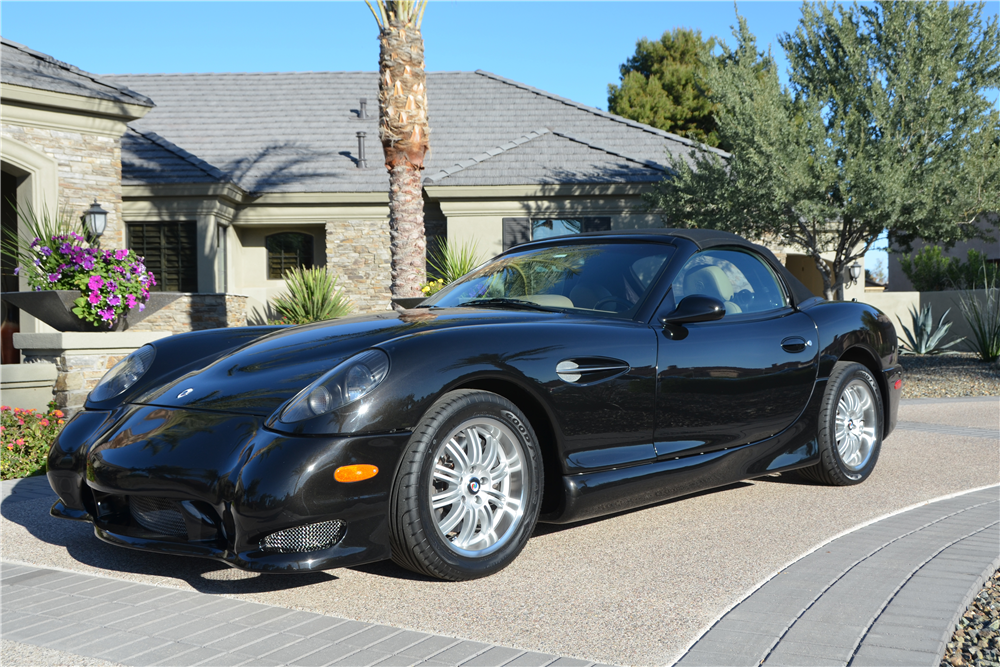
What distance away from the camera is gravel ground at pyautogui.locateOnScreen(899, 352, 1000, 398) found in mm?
11344

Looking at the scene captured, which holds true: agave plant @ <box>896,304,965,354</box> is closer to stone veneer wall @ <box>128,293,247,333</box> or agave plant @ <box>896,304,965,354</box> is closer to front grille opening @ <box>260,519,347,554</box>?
stone veneer wall @ <box>128,293,247,333</box>

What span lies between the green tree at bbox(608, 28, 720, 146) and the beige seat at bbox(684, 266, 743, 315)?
104ft

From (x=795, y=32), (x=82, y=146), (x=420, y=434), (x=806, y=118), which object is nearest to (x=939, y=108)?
(x=806, y=118)

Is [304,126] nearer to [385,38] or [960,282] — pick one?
[385,38]

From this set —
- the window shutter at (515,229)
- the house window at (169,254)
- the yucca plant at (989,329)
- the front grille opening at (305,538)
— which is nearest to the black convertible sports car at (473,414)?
the front grille opening at (305,538)

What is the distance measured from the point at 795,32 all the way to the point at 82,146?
447 inches

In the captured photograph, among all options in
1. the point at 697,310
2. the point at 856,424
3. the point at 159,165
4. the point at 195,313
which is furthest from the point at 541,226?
the point at 697,310

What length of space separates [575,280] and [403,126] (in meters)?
7.16

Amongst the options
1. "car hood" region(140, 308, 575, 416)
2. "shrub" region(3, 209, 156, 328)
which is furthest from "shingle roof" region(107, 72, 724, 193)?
"car hood" region(140, 308, 575, 416)

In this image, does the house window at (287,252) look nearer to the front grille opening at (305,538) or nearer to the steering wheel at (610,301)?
the steering wheel at (610,301)

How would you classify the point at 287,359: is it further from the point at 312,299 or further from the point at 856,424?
the point at 312,299

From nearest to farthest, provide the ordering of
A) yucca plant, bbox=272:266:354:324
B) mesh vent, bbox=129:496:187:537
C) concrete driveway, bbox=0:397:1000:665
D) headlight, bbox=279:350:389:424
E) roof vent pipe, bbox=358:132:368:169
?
1. concrete driveway, bbox=0:397:1000:665
2. headlight, bbox=279:350:389:424
3. mesh vent, bbox=129:496:187:537
4. yucca plant, bbox=272:266:354:324
5. roof vent pipe, bbox=358:132:368:169

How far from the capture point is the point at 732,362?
4.39m

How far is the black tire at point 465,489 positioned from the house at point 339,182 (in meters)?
12.6
